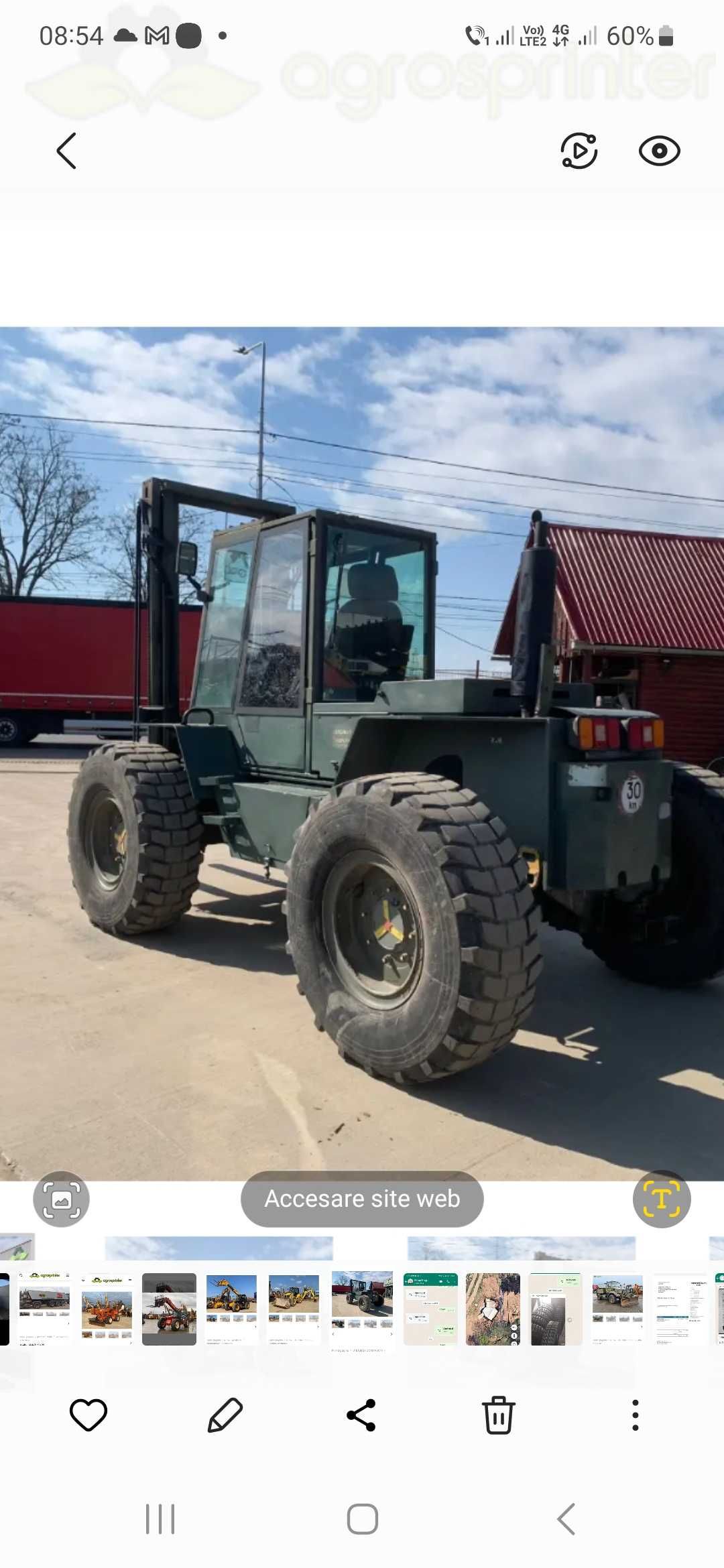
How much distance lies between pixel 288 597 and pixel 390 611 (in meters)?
0.60

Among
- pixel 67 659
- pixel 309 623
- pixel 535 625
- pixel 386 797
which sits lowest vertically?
pixel 386 797

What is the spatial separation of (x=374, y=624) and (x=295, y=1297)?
3878mm

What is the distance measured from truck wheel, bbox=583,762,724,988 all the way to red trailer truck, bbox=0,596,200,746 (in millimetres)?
17954

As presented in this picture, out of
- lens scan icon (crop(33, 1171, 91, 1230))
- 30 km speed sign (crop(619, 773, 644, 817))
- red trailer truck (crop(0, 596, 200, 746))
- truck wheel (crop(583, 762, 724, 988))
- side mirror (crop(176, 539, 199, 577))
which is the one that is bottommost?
lens scan icon (crop(33, 1171, 91, 1230))

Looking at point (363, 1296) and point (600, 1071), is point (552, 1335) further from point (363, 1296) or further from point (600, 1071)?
point (600, 1071)

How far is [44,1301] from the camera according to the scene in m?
1.79

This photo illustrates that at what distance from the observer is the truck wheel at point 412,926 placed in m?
3.15

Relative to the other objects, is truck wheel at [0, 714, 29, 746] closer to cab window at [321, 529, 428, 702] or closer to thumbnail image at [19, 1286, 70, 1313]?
cab window at [321, 529, 428, 702]

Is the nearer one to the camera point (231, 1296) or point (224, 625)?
point (231, 1296)

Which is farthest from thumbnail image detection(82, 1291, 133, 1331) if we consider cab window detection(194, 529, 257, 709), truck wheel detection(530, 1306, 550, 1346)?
cab window detection(194, 529, 257, 709)

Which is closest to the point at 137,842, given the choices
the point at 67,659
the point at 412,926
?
the point at 412,926

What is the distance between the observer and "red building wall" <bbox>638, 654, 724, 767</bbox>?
15.0 metres

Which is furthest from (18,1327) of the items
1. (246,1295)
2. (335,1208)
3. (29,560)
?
(29,560)

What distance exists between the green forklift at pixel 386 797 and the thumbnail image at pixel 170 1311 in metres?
1.54
